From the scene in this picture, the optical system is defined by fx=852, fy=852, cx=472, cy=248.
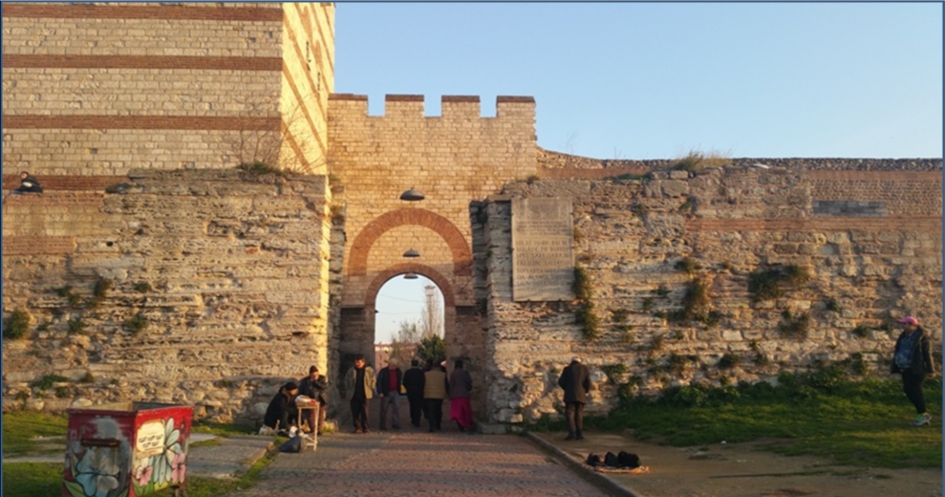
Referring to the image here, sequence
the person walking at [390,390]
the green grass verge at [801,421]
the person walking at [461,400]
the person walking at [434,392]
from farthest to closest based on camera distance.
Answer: the person walking at [390,390] < the person walking at [434,392] < the person walking at [461,400] < the green grass verge at [801,421]

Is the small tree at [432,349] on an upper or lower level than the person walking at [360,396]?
lower

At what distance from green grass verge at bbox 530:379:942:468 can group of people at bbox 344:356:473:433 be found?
203cm

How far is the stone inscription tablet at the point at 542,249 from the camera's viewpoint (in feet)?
47.8

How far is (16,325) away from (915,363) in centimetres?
1364

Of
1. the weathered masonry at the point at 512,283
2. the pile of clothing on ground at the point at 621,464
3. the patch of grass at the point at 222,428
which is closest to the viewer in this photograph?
the pile of clothing on ground at the point at 621,464

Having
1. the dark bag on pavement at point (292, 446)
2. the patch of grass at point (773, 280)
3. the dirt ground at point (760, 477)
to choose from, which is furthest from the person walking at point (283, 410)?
the patch of grass at point (773, 280)

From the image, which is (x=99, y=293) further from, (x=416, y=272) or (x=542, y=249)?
(x=416, y=272)

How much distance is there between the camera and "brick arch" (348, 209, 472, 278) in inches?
1050

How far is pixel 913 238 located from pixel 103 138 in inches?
690

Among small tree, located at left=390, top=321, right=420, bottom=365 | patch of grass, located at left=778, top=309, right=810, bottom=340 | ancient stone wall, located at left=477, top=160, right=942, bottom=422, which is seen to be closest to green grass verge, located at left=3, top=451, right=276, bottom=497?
ancient stone wall, located at left=477, top=160, right=942, bottom=422

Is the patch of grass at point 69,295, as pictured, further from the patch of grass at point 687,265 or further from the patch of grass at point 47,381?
the patch of grass at point 687,265

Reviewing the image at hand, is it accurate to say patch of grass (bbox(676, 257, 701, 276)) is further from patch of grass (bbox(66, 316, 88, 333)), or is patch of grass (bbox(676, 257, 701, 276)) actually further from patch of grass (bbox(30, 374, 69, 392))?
patch of grass (bbox(30, 374, 69, 392))

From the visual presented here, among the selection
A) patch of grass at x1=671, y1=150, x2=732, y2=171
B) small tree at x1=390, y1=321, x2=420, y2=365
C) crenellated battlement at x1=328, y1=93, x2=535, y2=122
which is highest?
crenellated battlement at x1=328, y1=93, x2=535, y2=122

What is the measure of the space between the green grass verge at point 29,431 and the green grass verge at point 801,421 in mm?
7236
